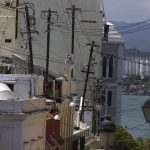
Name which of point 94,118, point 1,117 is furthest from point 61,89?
point 94,118

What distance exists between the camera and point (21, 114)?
70.3ft

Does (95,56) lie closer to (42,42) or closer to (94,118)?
(42,42)

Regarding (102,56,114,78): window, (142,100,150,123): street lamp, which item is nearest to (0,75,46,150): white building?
(142,100,150,123): street lamp

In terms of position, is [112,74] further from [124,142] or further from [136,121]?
[136,121]

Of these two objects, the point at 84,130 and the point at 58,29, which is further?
the point at 58,29

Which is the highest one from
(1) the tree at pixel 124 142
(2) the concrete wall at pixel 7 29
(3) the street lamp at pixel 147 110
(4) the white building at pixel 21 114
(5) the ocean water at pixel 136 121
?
(2) the concrete wall at pixel 7 29

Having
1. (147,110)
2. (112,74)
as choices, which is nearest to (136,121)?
(112,74)

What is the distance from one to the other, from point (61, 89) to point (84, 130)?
6.23 m

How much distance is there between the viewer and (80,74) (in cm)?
6388

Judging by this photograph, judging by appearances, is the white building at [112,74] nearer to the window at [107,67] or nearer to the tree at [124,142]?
the window at [107,67]

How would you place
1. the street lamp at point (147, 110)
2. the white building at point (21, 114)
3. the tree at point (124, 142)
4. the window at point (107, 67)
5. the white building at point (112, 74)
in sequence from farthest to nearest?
the window at point (107, 67)
the white building at point (112, 74)
the tree at point (124, 142)
the white building at point (21, 114)
the street lamp at point (147, 110)

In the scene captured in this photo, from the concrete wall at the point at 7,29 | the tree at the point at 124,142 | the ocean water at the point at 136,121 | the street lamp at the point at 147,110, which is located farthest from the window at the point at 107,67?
the street lamp at the point at 147,110

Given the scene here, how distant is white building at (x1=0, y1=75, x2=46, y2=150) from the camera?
841 inches

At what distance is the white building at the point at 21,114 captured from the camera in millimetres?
21359
